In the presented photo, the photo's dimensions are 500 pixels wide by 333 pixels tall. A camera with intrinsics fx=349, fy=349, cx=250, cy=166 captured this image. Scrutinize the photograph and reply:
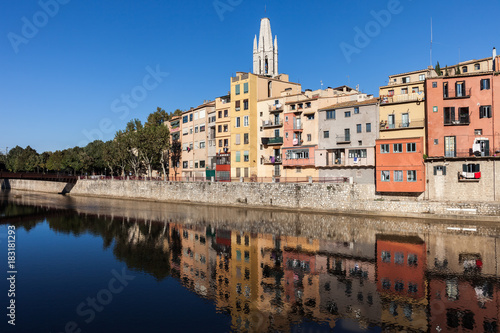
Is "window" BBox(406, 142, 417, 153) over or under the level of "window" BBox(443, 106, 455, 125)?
under

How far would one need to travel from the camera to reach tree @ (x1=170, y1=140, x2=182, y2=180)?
289 ft

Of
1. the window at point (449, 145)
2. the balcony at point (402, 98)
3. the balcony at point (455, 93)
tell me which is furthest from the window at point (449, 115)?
the balcony at point (402, 98)

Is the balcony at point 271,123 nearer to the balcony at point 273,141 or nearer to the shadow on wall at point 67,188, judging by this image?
the balcony at point 273,141

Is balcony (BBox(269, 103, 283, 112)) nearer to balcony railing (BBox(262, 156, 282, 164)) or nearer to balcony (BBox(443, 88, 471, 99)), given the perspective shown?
balcony railing (BBox(262, 156, 282, 164))

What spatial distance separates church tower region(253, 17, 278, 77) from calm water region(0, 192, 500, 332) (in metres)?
120

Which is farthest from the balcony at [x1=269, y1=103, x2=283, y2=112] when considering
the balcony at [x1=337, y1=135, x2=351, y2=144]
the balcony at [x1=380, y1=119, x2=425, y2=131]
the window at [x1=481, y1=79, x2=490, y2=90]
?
the window at [x1=481, y1=79, x2=490, y2=90]

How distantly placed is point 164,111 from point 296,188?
74536 millimetres

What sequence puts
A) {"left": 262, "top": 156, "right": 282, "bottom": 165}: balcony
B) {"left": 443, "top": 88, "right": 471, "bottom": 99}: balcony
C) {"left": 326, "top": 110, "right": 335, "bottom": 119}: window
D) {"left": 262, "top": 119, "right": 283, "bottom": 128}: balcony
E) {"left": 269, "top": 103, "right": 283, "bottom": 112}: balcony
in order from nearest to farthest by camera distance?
{"left": 443, "top": 88, "right": 471, "bottom": 99}: balcony
{"left": 326, "top": 110, "right": 335, "bottom": 119}: window
{"left": 262, "top": 156, "right": 282, "bottom": 165}: balcony
{"left": 269, "top": 103, "right": 283, "bottom": 112}: balcony
{"left": 262, "top": 119, "right": 283, "bottom": 128}: balcony

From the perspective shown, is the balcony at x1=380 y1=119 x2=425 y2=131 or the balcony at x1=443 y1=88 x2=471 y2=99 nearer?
the balcony at x1=443 y1=88 x2=471 y2=99

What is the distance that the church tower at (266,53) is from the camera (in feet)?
497

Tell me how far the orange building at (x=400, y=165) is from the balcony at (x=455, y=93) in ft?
21.5

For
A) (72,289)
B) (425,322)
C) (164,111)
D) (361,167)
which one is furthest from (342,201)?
(164,111)

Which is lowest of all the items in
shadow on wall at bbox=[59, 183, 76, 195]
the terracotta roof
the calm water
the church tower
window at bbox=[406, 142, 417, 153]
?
the calm water

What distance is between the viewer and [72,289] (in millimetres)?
21391
